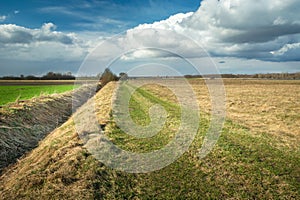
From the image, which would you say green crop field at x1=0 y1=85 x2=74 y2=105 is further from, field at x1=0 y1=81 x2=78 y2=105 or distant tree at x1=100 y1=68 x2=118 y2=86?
distant tree at x1=100 y1=68 x2=118 y2=86

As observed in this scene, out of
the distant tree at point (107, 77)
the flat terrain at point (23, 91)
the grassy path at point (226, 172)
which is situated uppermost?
the distant tree at point (107, 77)

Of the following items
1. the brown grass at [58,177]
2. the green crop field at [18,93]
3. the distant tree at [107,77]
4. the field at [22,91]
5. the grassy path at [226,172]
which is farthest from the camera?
the distant tree at [107,77]

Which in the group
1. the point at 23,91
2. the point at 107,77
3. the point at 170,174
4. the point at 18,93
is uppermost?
the point at 107,77

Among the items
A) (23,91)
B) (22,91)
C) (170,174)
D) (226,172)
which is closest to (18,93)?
(22,91)

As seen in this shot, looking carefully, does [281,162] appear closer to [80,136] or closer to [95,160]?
[95,160]

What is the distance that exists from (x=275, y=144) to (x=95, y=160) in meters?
6.90

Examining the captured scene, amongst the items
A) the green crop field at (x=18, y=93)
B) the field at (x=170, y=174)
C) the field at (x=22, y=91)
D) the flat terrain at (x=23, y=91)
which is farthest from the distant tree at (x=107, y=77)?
the field at (x=170, y=174)

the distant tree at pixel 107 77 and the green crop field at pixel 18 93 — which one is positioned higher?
the distant tree at pixel 107 77

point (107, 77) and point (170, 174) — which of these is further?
point (107, 77)

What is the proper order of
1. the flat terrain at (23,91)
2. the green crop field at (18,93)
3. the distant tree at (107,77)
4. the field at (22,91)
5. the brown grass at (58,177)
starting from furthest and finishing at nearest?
the distant tree at (107,77) → the flat terrain at (23,91) → the field at (22,91) → the green crop field at (18,93) → the brown grass at (58,177)

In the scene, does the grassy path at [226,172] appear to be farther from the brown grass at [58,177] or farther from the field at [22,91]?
the field at [22,91]

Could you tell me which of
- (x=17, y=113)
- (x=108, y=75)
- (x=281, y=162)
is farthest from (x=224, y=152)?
(x=108, y=75)

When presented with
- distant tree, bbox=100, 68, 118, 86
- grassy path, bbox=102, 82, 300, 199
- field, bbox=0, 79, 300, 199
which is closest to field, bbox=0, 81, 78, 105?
field, bbox=0, 79, 300, 199

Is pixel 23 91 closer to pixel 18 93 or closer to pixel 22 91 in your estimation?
pixel 22 91
